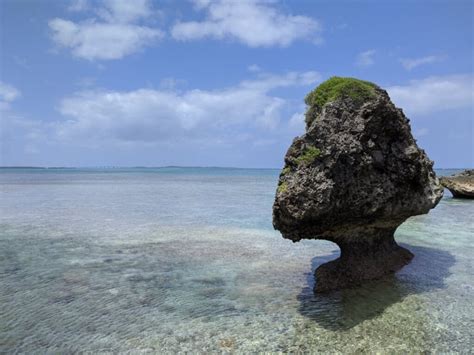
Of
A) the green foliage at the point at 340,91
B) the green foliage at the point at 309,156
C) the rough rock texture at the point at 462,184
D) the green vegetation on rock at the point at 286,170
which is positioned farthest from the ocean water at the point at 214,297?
the rough rock texture at the point at 462,184

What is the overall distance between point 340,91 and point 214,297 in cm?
616

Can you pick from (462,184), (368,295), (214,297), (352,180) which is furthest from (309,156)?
(462,184)

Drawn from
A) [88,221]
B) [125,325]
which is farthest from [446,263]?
[88,221]

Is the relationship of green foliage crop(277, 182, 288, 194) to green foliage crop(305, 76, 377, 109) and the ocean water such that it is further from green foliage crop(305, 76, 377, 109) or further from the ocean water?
the ocean water

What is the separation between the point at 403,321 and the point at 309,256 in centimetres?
598

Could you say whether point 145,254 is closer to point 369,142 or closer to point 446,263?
point 369,142

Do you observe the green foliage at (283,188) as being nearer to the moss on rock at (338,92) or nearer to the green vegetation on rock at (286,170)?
the green vegetation on rock at (286,170)

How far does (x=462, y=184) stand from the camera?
118 feet

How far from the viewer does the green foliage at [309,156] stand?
9.10 metres

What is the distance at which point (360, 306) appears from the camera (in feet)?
29.8

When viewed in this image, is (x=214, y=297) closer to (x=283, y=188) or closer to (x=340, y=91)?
(x=283, y=188)

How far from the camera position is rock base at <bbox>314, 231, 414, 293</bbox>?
1057cm

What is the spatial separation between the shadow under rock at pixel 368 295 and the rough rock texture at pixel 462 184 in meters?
26.4

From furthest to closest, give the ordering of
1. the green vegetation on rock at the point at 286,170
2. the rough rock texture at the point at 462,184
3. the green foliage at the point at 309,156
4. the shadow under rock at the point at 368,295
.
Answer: the rough rock texture at the point at 462,184, the green vegetation on rock at the point at 286,170, the green foliage at the point at 309,156, the shadow under rock at the point at 368,295
